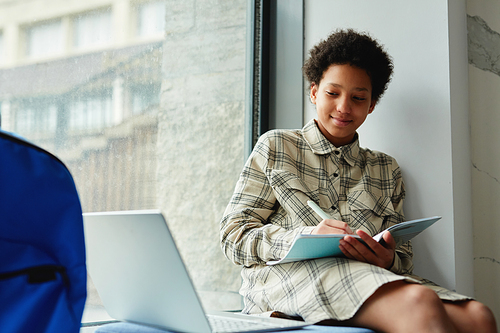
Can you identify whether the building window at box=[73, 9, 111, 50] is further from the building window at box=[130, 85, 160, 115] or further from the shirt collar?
the shirt collar

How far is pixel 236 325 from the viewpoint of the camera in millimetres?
922

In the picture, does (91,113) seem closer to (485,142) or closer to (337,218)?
(337,218)

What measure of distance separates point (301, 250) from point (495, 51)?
1.19 meters

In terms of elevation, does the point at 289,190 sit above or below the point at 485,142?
below

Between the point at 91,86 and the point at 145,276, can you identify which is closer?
the point at 145,276

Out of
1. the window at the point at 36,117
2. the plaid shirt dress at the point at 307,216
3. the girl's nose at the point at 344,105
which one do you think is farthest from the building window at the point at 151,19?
the girl's nose at the point at 344,105

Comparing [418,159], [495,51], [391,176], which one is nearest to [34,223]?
[391,176]

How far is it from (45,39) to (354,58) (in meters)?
0.85

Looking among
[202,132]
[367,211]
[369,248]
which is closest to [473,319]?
[369,248]

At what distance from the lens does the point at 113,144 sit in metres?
1.37

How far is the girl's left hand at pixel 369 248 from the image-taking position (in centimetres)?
104

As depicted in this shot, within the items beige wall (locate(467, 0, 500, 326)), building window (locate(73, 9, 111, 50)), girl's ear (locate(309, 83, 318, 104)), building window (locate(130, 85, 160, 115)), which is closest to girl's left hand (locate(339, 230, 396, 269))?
girl's ear (locate(309, 83, 318, 104))

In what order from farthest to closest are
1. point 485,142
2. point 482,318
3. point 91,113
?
point 485,142 < point 91,113 < point 482,318

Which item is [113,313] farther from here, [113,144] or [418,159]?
[418,159]
